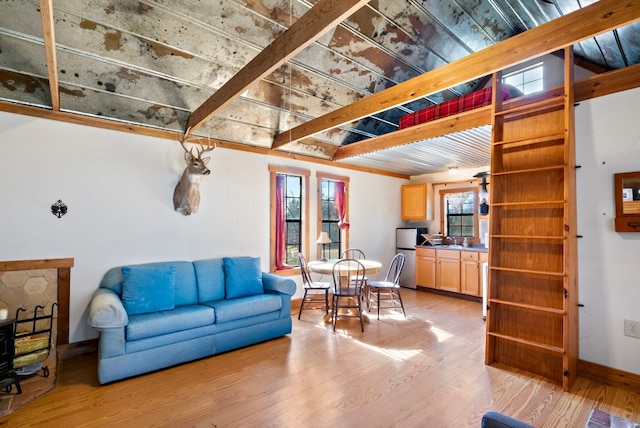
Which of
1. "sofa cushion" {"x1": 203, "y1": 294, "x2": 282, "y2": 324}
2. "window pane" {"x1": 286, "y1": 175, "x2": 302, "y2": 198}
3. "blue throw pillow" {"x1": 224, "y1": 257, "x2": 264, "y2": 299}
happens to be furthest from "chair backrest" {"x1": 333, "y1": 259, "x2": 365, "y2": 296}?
"window pane" {"x1": 286, "y1": 175, "x2": 302, "y2": 198}

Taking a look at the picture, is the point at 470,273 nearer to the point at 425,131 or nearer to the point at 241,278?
the point at 425,131

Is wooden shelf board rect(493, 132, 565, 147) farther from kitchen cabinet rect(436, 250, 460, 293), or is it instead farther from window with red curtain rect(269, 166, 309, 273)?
kitchen cabinet rect(436, 250, 460, 293)

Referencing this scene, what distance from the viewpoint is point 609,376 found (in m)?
2.72

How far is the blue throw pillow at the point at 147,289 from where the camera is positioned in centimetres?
314

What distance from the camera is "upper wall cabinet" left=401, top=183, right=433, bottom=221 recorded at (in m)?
6.71

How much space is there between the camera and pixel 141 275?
10.6 feet

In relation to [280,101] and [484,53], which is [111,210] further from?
[484,53]

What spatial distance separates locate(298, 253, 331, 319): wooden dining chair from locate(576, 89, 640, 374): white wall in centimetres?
294

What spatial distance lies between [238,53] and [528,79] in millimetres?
3660

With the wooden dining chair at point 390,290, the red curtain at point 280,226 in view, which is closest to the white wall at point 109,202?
the red curtain at point 280,226

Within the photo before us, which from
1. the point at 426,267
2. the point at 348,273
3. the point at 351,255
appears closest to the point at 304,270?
the point at 348,273

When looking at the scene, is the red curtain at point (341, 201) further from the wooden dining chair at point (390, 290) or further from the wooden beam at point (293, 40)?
the wooden beam at point (293, 40)

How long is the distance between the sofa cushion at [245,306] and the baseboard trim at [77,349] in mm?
1253

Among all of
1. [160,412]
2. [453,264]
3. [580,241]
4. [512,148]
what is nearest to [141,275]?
[160,412]
